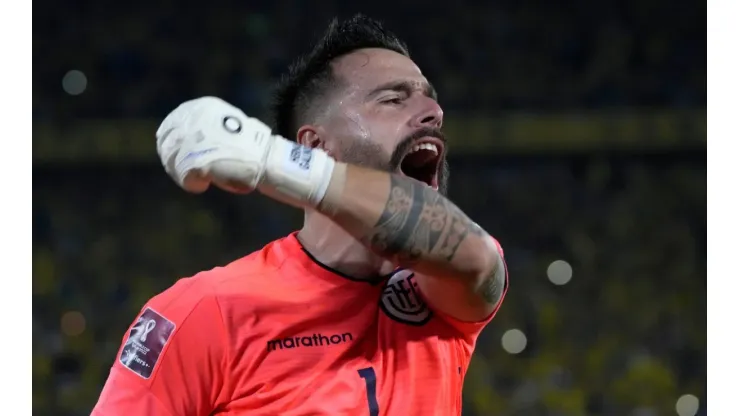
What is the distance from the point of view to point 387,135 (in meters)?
1.67

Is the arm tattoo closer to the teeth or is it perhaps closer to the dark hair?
the teeth

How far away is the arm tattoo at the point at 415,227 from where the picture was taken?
1385mm

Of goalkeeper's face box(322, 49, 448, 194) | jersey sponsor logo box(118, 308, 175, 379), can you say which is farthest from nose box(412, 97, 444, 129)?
jersey sponsor logo box(118, 308, 175, 379)

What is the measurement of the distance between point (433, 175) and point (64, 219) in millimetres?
3084

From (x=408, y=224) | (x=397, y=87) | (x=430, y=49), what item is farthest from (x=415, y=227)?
(x=430, y=49)

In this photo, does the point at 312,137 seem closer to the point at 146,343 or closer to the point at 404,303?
the point at 404,303

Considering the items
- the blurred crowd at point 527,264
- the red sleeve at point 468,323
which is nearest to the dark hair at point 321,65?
the red sleeve at point 468,323

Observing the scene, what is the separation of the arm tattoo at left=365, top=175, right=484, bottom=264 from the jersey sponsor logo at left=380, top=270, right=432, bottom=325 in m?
0.25

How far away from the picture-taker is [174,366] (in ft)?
5.00

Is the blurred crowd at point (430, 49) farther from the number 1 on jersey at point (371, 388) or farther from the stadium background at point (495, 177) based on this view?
the number 1 on jersey at point (371, 388)

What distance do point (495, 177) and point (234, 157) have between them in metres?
3.27

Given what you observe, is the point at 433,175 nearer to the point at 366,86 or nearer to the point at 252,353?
the point at 366,86

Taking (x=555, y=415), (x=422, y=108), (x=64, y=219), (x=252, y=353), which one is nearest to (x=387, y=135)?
(x=422, y=108)

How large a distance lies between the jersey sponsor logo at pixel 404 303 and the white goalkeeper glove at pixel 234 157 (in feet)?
1.24
